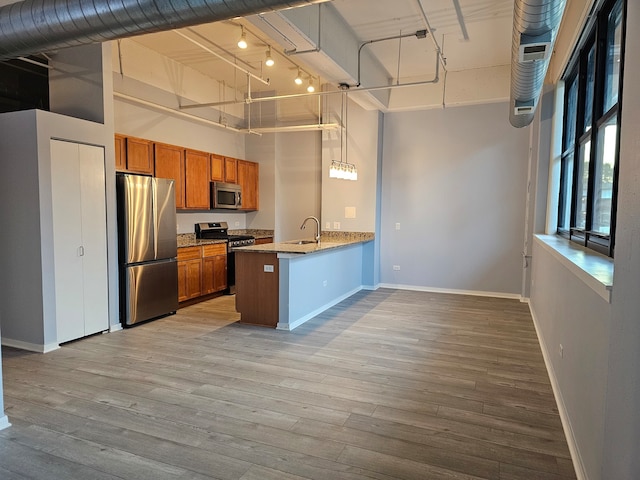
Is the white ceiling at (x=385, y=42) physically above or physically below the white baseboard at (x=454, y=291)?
above

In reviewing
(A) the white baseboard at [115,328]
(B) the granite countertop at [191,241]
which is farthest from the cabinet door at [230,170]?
(A) the white baseboard at [115,328]

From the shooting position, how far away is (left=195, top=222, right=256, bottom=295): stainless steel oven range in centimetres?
660

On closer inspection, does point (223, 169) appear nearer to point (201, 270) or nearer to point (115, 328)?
point (201, 270)

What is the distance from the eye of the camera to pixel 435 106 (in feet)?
21.4

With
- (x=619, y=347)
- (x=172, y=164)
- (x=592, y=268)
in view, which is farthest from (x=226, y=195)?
(x=619, y=347)

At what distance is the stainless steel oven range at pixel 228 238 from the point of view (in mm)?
6601

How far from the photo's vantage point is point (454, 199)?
6.61m

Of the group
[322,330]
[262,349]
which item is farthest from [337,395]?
[322,330]

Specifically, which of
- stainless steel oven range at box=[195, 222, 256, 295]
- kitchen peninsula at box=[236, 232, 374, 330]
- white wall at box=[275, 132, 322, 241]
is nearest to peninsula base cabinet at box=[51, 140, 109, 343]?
kitchen peninsula at box=[236, 232, 374, 330]

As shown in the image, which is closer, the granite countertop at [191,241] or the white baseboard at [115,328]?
the white baseboard at [115,328]

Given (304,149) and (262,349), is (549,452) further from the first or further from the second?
(304,149)

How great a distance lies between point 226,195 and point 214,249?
1104 millimetres

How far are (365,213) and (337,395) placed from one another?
4330 millimetres

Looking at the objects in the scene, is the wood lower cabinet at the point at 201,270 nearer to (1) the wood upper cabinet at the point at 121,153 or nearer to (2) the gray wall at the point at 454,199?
(1) the wood upper cabinet at the point at 121,153
